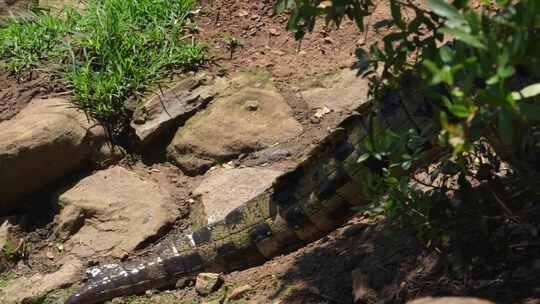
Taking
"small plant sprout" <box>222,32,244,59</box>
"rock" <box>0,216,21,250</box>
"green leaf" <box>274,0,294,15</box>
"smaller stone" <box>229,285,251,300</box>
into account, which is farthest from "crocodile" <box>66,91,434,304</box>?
"small plant sprout" <box>222,32,244,59</box>

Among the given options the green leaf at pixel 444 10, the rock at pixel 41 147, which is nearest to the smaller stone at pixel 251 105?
the rock at pixel 41 147

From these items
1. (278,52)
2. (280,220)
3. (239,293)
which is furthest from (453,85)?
(278,52)

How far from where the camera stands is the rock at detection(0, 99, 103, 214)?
5516mm

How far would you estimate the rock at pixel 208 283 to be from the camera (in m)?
4.61

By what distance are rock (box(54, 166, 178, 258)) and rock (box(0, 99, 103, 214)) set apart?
0.18 meters

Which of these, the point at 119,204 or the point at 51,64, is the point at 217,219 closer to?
the point at 119,204

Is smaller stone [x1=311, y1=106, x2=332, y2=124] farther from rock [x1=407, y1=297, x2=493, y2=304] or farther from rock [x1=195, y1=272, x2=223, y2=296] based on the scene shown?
rock [x1=407, y1=297, x2=493, y2=304]

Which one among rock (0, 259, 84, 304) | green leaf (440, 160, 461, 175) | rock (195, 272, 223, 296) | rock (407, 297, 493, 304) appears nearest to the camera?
rock (407, 297, 493, 304)

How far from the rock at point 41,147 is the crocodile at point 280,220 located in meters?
0.95

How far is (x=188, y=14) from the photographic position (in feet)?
20.9

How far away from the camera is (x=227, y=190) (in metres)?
5.30

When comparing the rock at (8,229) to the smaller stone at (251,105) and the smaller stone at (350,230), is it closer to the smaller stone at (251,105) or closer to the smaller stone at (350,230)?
the smaller stone at (251,105)

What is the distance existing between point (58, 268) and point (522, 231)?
2774mm

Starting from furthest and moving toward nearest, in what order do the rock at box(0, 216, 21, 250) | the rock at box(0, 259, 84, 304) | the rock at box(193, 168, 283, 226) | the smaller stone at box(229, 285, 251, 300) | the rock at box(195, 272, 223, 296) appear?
the rock at box(0, 216, 21, 250) < the rock at box(193, 168, 283, 226) < the rock at box(0, 259, 84, 304) < the rock at box(195, 272, 223, 296) < the smaller stone at box(229, 285, 251, 300)
